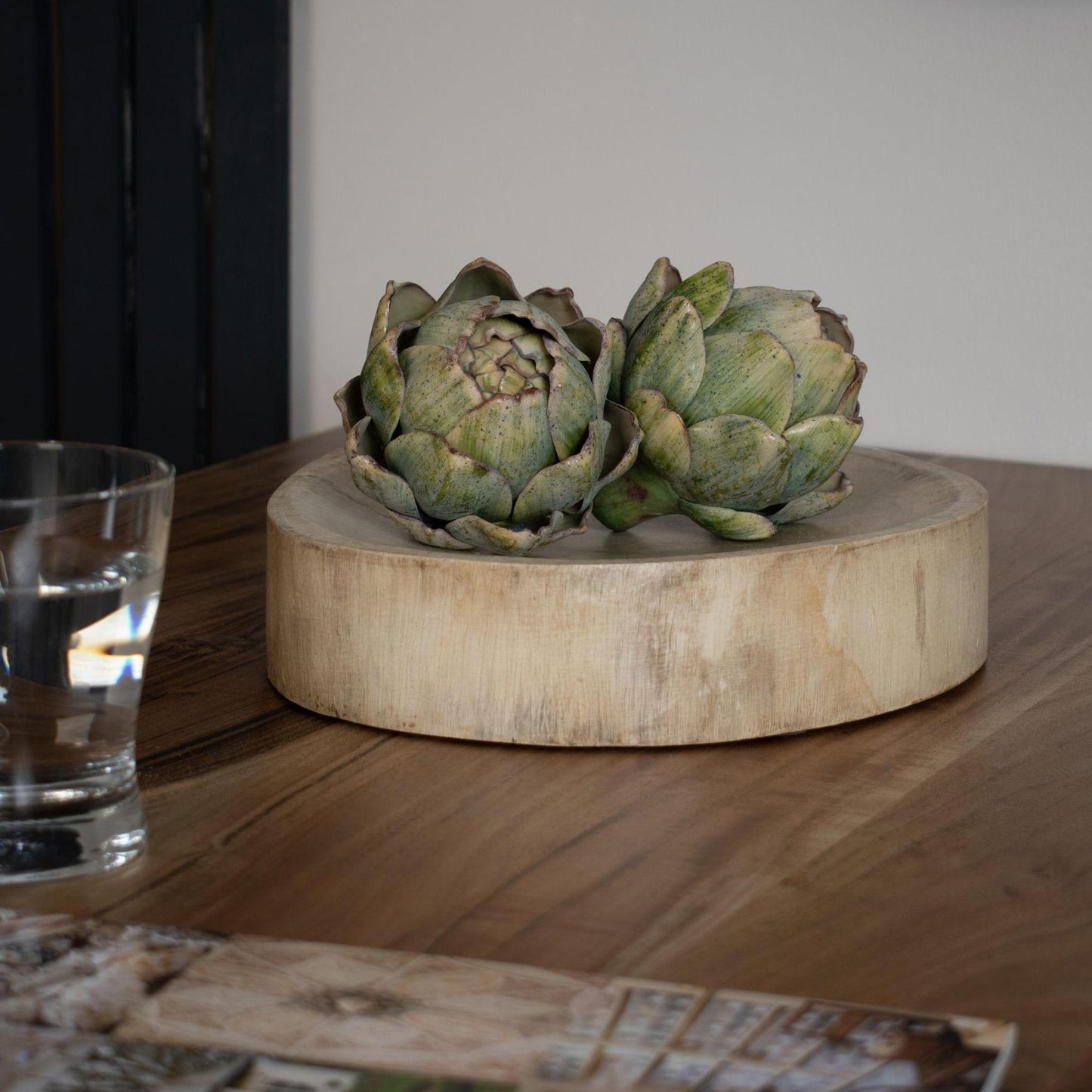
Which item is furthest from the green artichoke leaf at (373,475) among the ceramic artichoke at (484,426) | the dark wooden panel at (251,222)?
the dark wooden panel at (251,222)

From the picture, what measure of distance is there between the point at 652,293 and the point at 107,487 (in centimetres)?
30

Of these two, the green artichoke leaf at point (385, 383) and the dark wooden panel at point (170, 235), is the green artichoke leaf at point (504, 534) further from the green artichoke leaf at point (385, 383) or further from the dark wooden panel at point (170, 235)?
the dark wooden panel at point (170, 235)

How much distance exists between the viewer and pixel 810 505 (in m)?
0.70

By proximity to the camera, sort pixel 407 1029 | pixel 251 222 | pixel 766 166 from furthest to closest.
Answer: pixel 251 222, pixel 766 166, pixel 407 1029

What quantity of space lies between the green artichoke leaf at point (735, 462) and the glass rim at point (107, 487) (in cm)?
25

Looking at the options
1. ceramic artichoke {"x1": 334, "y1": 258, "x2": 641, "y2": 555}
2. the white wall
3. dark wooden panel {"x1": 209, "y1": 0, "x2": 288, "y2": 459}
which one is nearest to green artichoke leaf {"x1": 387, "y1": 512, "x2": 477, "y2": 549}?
ceramic artichoke {"x1": 334, "y1": 258, "x2": 641, "y2": 555}

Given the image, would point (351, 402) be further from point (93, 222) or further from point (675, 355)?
point (93, 222)

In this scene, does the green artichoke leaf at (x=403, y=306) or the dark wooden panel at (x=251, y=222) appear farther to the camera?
the dark wooden panel at (x=251, y=222)

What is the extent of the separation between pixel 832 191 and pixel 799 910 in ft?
3.77

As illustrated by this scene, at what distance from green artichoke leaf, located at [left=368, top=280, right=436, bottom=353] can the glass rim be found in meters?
0.17

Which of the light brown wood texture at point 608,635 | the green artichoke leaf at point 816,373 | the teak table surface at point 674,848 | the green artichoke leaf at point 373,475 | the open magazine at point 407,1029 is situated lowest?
the teak table surface at point 674,848

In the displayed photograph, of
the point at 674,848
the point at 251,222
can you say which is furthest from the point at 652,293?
the point at 251,222

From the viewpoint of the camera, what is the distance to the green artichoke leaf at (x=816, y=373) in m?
0.67

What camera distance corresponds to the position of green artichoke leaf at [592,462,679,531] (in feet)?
2.28
